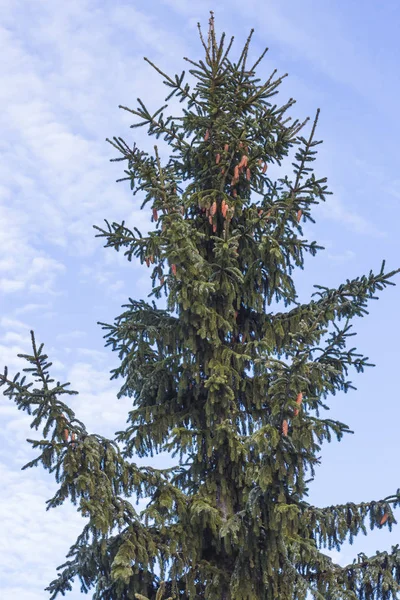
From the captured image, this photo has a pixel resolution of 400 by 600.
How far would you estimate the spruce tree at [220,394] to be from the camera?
8.87 meters

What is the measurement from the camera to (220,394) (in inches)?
433

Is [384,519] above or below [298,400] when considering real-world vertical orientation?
below

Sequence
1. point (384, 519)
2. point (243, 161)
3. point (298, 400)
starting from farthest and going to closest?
1. point (243, 161)
2. point (384, 519)
3. point (298, 400)

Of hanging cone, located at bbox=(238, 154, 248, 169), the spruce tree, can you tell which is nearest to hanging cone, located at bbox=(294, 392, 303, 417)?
the spruce tree

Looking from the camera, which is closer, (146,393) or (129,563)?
(129,563)

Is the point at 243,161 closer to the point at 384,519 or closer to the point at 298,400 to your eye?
the point at 298,400

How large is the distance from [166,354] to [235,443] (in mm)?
2243

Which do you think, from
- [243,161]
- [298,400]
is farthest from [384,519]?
[243,161]

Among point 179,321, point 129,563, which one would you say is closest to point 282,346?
point 179,321

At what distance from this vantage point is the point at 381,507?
9.66 metres

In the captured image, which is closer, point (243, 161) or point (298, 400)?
point (298, 400)

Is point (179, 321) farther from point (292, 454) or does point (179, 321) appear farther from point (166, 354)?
point (292, 454)

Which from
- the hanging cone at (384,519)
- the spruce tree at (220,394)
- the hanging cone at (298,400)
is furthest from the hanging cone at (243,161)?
the hanging cone at (384,519)

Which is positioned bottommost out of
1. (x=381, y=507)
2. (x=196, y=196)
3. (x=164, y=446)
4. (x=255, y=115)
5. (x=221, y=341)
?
(x=381, y=507)
